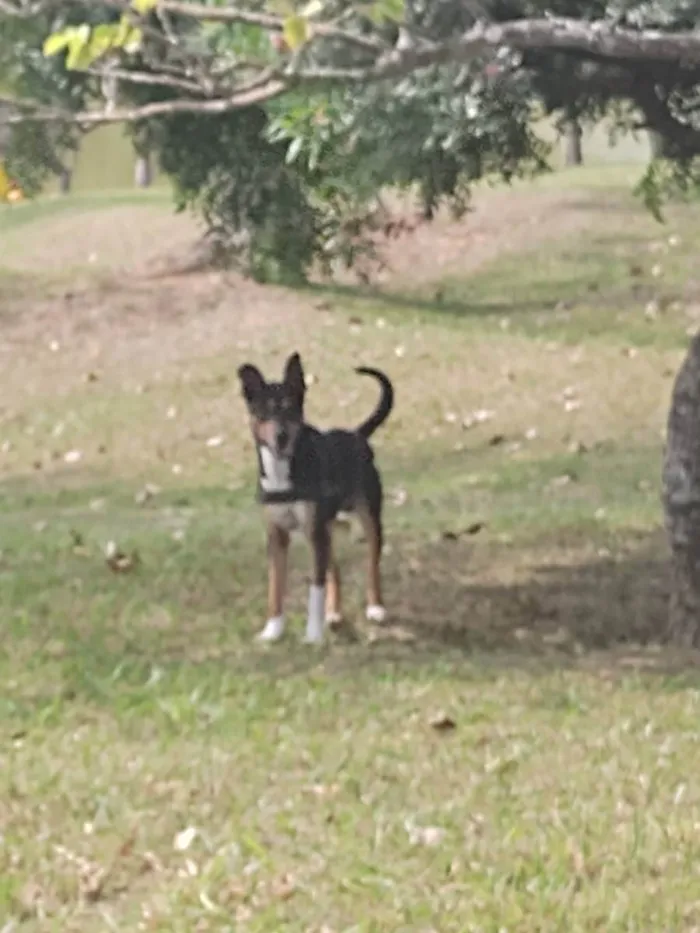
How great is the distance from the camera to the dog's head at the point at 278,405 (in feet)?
21.7

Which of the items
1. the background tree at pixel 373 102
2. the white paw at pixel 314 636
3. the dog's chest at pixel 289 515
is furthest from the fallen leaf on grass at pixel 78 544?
the dog's chest at pixel 289 515

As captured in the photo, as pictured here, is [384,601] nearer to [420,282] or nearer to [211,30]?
[211,30]

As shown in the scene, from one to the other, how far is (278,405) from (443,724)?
1.40 m

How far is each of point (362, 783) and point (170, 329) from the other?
47.9 feet

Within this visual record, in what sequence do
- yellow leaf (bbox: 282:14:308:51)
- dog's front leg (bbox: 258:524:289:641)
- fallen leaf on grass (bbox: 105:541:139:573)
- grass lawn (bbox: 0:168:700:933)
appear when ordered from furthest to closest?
fallen leaf on grass (bbox: 105:541:139:573), dog's front leg (bbox: 258:524:289:641), grass lawn (bbox: 0:168:700:933), yellow leaf (bbox: 282:14:308:51)

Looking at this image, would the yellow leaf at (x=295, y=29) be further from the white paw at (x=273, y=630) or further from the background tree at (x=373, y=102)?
the white paw at (x=273, y=630)

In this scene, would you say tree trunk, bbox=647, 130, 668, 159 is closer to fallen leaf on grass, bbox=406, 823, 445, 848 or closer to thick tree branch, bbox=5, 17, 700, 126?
thick tree branch, bbox=5, 17, 700, 126

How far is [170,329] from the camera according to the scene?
19688mm

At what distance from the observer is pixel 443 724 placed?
6051mm

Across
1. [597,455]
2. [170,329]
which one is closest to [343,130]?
[597,455]

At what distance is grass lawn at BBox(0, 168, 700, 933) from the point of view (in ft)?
15.3

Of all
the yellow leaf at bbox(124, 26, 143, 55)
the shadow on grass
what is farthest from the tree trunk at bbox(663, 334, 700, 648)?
the yellow leaf at bbox(124, 26, 143, 55)

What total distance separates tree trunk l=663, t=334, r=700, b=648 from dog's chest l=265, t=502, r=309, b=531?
1538 millimetres

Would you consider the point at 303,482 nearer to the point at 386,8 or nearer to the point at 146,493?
the point at 386,8
